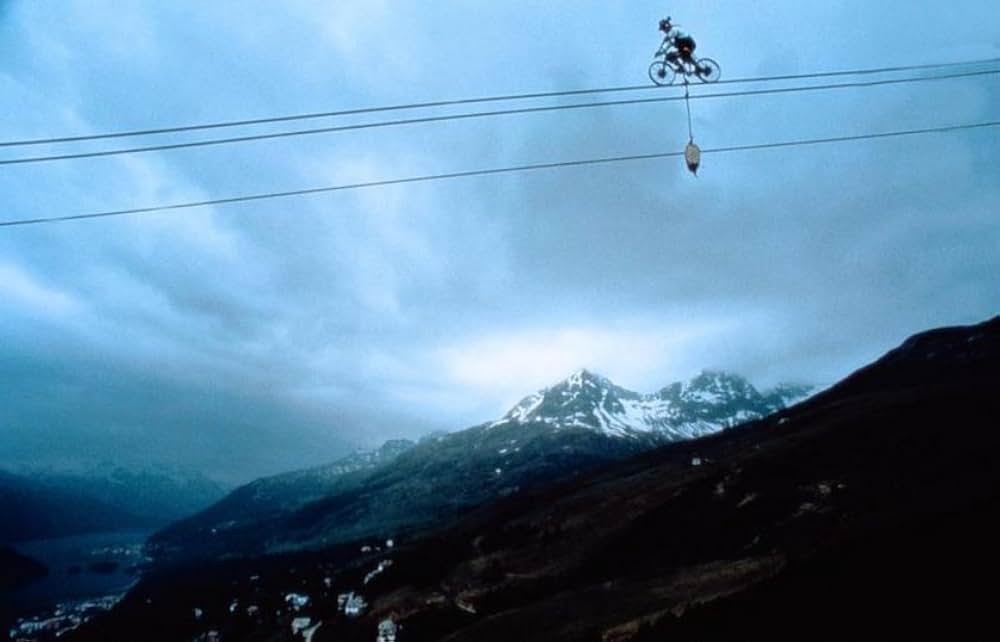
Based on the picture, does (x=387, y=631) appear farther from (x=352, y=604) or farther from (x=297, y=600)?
(x=297, y=600)

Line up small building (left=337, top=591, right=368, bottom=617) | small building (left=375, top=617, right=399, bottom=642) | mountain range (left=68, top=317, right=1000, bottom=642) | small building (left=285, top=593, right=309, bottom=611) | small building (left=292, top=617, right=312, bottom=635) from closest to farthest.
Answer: mountain range (left=68, top=317, right=1000, bottom=642)
small building (left=375, top=617, right=399, bottom=642)
small building (left=292, top=617, right=312, bottom=635)
small building (left=337, top=591, right=368, bottom=617)
small building (left=285, top=593, right=309, bottom=611)

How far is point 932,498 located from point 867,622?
47497 mm

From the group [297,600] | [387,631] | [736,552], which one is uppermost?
[736,552]

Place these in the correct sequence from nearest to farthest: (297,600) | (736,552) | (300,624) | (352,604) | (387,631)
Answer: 1. (736,552)
2. (387,631)
3. (300,624)
4. (352,604)
5. (297,600)

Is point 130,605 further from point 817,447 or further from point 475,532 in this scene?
point 817,447

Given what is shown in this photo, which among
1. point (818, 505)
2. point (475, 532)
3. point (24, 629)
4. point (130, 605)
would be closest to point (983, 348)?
point (818, 505)

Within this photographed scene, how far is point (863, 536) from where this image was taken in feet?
173

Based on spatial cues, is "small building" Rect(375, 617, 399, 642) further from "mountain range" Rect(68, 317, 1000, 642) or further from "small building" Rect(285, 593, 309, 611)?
"small building" Rect(285, 593, 309, 611)

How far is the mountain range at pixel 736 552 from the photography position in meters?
41.7

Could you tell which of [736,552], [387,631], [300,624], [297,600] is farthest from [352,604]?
[736,552]

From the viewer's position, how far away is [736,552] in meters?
79.9

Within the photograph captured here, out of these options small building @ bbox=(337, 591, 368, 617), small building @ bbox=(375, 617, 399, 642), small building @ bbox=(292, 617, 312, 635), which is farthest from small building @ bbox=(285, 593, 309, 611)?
small building @ bbox=(375, 617, 399, 642)

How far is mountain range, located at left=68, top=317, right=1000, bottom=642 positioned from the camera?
41.7 metres

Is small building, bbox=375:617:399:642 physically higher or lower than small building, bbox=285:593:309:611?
higher
